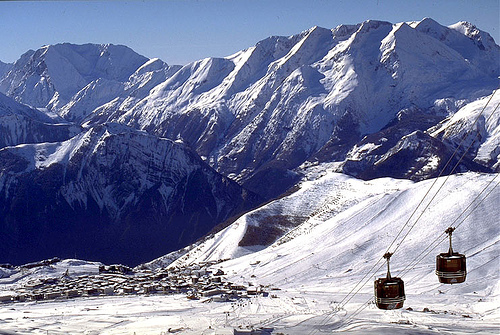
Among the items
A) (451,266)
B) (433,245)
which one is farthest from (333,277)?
(451,266)

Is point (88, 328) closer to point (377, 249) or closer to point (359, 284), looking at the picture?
→ point (359, 284)

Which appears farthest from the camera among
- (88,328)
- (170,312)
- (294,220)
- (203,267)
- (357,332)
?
(294,220)

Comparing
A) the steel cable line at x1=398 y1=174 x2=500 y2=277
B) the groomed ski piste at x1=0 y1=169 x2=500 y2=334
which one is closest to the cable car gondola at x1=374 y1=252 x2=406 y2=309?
the groomed ski piste at x1=0 y1=169 x2=500 y2=334

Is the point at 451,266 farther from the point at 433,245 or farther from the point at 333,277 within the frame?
the point at 433,245

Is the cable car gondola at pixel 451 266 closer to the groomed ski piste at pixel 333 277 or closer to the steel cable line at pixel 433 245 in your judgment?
the groomed ski piste at pixel 333 277

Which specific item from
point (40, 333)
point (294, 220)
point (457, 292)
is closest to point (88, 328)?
point (40, 333)

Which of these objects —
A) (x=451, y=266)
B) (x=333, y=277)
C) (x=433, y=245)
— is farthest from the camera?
(x=433, y=245)

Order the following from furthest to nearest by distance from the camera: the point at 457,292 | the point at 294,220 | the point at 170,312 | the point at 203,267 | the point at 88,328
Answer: the point at 294,220 → the point at 203,267 → the point at 457,292 → the point at 170,312 → the point at 88,328

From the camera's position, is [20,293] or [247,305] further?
[20,293]
